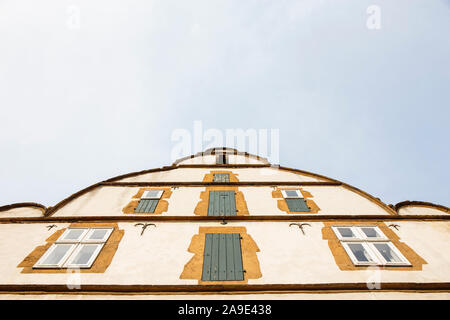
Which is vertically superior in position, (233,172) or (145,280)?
(233,172)

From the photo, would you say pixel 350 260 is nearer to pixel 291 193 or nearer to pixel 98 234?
pixel 291 193

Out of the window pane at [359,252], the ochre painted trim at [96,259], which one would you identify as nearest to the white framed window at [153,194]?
the ochre painted trim at [96,259]

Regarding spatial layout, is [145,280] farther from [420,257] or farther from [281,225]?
[420,257]

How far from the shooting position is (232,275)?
6887 millimetres

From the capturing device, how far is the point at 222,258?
7422 millimetres

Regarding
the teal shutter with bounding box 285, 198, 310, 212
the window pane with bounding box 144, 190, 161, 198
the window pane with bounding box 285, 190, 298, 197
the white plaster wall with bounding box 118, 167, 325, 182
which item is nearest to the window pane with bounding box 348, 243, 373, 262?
the teal shutter with bounding box 285, 198, 310, 212

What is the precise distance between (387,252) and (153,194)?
8.14 meters

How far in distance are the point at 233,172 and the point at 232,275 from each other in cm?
714

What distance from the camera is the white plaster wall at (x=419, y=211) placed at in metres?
9.46

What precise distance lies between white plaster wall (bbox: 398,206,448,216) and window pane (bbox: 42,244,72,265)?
415 inches

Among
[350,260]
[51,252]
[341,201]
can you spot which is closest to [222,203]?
[341,201]

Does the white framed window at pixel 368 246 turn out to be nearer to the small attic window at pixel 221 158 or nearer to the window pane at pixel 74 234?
the window pane at pixel 74 234
